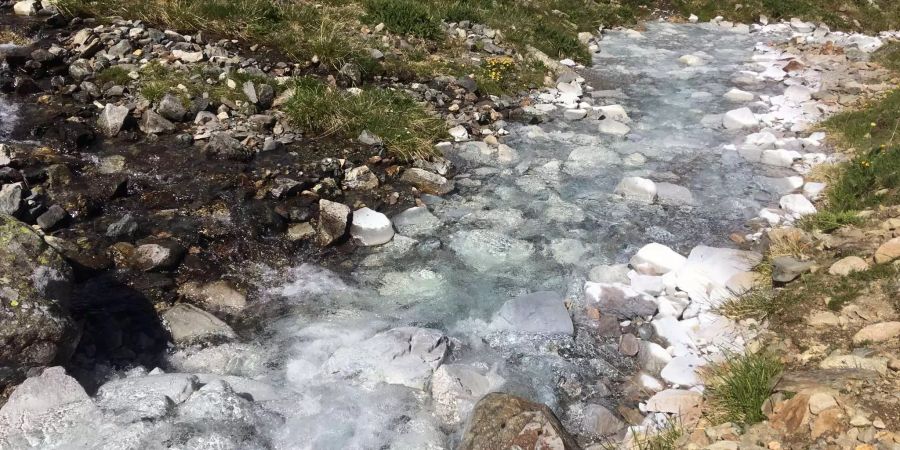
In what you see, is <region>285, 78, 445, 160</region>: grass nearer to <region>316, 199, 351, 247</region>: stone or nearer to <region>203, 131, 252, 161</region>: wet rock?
<region>203, 131, 252, 161</region>: wet rock

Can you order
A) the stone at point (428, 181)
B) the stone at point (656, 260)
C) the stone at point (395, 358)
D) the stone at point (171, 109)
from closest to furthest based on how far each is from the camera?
the stone at point (395, 358), the stone at point (656, 260), the stone at point (428, 181), the stone at point (171, 109)

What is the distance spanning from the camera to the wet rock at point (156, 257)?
5.38 m

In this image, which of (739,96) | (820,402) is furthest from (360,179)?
(739,96)

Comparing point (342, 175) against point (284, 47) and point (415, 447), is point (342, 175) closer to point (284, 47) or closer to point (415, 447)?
point (284, 47)

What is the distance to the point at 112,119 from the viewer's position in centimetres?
734

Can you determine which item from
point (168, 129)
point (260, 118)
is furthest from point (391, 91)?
point (168, 129)

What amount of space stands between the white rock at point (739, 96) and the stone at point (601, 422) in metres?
7.33

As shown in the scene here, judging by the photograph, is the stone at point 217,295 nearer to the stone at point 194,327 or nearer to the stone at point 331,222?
the stone at point 194,327

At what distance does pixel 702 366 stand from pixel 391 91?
19.4 ft

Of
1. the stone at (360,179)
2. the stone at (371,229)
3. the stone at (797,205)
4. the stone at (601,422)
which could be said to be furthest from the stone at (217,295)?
the stone at (797,205)

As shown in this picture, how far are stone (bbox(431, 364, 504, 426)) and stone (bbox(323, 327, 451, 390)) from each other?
138 millimetres

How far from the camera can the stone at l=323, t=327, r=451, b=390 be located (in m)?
4.44

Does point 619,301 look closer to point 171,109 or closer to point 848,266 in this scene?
point 848,266

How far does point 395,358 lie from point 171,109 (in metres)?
4.86
